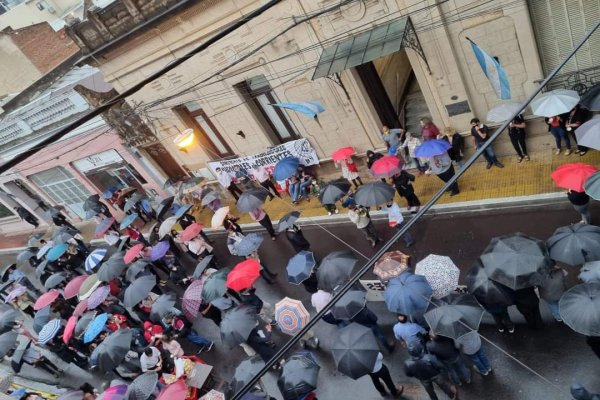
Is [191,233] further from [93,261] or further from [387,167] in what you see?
[387,167]

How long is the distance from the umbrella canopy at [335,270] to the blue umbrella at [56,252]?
12.0 metres

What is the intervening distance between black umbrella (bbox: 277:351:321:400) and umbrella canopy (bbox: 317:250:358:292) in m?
1.78

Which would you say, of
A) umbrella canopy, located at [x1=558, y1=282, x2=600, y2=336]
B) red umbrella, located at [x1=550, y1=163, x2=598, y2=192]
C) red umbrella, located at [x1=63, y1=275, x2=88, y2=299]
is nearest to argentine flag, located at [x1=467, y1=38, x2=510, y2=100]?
red umbrella, located at [x1=550, y1=163, x2=598, y2=192]

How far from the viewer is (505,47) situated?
457 inches

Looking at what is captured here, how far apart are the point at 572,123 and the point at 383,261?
19.5 feet

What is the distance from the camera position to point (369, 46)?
39.5ft

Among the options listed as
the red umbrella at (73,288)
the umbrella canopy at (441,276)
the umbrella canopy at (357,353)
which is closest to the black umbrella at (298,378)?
the umbrella canopy at (357,353)

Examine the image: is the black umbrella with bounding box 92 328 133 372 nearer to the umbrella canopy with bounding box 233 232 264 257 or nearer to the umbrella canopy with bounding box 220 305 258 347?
the umbrella canopy with bounding box 220 305 258 347

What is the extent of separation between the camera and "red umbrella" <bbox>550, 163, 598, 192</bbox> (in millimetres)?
8625

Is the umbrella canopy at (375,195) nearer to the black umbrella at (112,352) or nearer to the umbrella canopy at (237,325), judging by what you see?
the umbrella canopy at (237,325)

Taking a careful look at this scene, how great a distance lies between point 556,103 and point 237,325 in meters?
8.61

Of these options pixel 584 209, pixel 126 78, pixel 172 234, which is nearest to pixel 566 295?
pixel 584 209

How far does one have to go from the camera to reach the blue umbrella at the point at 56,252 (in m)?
17.0

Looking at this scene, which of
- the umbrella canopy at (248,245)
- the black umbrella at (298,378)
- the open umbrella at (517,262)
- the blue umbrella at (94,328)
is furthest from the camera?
the umbrella canopy at (248,245)
